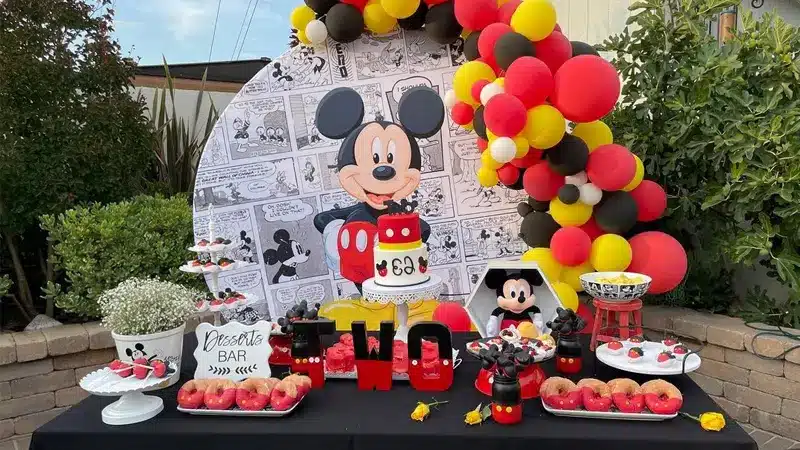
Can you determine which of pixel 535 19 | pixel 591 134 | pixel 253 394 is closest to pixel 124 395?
pixel 253 394

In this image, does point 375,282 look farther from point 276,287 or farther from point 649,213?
point 649,213

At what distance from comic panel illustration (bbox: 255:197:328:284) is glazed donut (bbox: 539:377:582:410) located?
1.71m

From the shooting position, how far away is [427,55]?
3.22 metres

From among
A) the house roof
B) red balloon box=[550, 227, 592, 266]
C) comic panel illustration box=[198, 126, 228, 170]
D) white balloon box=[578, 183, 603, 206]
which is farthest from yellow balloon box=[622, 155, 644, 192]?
the house roof

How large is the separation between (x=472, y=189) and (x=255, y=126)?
1225mm

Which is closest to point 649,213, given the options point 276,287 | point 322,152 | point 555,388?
point 555,388

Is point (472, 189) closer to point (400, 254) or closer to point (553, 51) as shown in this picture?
point (553, 51)

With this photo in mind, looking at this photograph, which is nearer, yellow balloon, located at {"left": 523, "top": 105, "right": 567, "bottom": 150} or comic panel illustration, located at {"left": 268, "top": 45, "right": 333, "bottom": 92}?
yellow balloon, located at {"left": 523, "top": 105, "right": 567, "bottom": 150}

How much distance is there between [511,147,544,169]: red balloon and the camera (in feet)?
9.14

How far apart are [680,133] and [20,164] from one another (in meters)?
3.29

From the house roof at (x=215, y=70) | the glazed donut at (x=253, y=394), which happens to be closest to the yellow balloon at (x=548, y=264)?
the glazed donut at (x=253, y=394)

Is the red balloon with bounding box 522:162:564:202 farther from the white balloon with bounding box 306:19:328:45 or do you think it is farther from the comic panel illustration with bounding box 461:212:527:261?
the white balloon with bounding box 306:19:328:45

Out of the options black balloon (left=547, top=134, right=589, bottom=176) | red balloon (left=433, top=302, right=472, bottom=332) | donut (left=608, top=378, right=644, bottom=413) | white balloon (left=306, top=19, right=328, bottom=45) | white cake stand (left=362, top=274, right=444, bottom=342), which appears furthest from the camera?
white balloon (left=306, top=19, right=328, bottom=45)

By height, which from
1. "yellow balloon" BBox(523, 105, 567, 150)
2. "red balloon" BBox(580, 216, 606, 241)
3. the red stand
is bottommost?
the red stand
